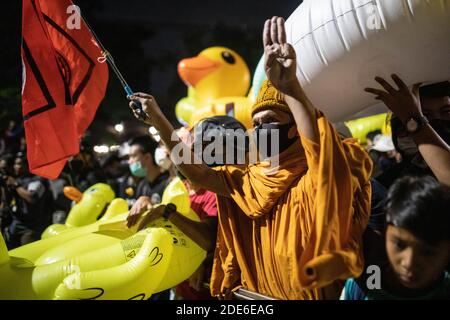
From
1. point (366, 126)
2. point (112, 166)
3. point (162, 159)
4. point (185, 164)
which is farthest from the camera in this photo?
point (366, 126)

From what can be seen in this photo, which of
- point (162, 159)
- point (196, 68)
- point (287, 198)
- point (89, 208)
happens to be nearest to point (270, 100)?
point (287, 198)

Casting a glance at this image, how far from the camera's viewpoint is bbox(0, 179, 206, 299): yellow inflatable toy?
1.90 metres

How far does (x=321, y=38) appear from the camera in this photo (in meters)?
1.90

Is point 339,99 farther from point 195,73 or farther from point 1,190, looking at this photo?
point 195,73

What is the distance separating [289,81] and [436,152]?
56cm

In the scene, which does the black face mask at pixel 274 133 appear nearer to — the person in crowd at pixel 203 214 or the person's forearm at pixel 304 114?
the person's forearm at pixel 304 114

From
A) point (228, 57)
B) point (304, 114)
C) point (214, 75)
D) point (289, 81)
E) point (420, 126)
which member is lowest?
point (420, 126)

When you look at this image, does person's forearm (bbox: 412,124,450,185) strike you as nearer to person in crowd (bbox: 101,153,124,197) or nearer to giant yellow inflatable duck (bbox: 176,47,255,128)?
giant yellow inflatable duck (bbox: 176,47,255,128)

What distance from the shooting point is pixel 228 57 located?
735 centimetres

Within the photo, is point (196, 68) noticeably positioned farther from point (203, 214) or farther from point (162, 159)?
point (203, 214)

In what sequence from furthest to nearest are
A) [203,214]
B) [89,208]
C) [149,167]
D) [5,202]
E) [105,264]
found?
[5,202] < [149,167] < [89,208] < [203,214] < [105,264]

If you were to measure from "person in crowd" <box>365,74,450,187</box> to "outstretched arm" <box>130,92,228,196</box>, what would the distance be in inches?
28.3

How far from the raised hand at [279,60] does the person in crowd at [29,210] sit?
3870 mm

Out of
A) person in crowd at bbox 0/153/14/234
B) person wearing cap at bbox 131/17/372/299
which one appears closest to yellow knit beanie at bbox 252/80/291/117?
person wearing cap at bbox 131/17/372/299
